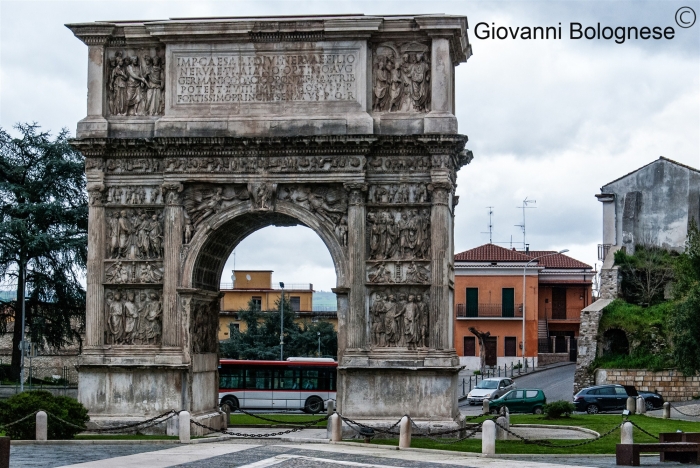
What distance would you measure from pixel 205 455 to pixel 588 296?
54.9 m

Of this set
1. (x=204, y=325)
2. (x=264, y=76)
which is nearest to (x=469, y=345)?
(x=204, y=325)

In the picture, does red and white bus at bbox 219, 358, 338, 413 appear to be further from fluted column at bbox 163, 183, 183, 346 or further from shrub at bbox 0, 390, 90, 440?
shrub at bbox 0, 390, 90, 440

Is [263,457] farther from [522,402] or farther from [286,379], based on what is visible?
[522,402]

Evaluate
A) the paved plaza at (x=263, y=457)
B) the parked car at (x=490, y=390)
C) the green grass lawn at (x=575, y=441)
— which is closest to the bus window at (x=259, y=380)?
the parked car at (x=490, y=390)

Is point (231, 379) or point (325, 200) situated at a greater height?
point (325, 200)

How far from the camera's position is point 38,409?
2952 centimetres

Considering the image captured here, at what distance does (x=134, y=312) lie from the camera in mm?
31734

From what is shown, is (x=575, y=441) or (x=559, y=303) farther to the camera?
(x=559, y=303)

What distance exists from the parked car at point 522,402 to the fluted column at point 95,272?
732 inches

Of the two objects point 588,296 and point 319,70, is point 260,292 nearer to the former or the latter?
point 588,296

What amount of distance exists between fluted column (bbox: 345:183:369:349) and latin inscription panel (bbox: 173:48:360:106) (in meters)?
2.53

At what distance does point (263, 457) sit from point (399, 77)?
A: 10664 mm

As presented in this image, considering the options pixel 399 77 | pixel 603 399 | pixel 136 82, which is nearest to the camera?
pixel 399 77

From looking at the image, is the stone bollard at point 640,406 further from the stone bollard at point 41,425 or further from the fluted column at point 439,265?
the stone bollard at point 41,425
